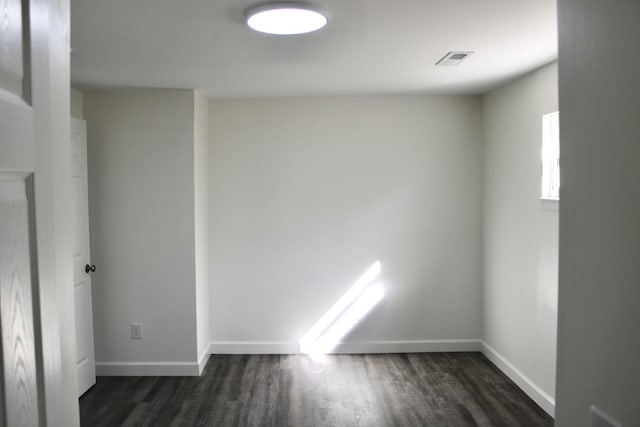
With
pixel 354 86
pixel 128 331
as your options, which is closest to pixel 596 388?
pixel 354 86

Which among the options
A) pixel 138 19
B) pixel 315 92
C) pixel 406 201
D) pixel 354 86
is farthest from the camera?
pixel 406 201

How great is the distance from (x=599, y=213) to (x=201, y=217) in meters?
3.39

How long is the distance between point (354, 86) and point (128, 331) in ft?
9.14

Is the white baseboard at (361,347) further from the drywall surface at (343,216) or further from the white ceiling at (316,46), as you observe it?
the white ceiling at (316,46)

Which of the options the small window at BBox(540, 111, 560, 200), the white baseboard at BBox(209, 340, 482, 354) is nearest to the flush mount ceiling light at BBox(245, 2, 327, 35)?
the small window at BBox(540, 111, 560, 200)

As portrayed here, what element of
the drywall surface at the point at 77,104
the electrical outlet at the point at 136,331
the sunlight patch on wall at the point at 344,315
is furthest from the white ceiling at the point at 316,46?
the electrical outlet at the point at 136,331

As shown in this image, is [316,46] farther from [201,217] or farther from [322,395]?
[322,395]

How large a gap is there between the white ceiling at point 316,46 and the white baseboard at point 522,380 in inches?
89.7

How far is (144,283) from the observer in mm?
3703

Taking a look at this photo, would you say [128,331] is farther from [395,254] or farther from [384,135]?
[384,135]

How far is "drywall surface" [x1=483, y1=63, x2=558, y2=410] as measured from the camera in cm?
300

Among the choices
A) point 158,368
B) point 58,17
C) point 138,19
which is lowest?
point 158,368

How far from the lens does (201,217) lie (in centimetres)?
388

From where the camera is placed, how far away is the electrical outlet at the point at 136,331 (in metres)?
3.71
